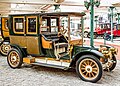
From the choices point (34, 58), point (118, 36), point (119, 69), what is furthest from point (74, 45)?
point (118, 36)

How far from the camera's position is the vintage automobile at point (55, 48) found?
5.03 meters

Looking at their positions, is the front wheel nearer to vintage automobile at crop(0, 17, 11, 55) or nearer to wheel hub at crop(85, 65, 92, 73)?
wheel hub at crop(85, 65, 92, 73)

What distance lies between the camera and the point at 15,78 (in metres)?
5.28

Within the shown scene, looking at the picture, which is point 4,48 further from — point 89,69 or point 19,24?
point 89,69

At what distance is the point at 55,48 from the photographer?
18.9 feet

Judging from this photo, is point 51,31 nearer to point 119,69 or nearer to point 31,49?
point 31,49

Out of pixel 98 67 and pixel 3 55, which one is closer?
pixel 98 67

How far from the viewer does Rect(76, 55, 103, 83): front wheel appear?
484cm

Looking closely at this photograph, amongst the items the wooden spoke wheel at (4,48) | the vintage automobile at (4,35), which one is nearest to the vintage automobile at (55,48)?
the vintage automobile at (4,35)

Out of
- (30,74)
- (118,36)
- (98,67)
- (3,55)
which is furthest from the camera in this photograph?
(118,36)

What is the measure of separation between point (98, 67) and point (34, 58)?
6.92ft

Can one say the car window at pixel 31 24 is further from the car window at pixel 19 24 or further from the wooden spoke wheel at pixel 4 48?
the wooden spoke wheel at pixel 4 48

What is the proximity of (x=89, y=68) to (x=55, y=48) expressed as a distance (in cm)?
122

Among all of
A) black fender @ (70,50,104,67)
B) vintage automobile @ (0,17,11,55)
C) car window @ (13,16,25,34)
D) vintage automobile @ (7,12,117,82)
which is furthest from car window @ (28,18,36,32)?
vintage automobile @ (0,17,11,55)
